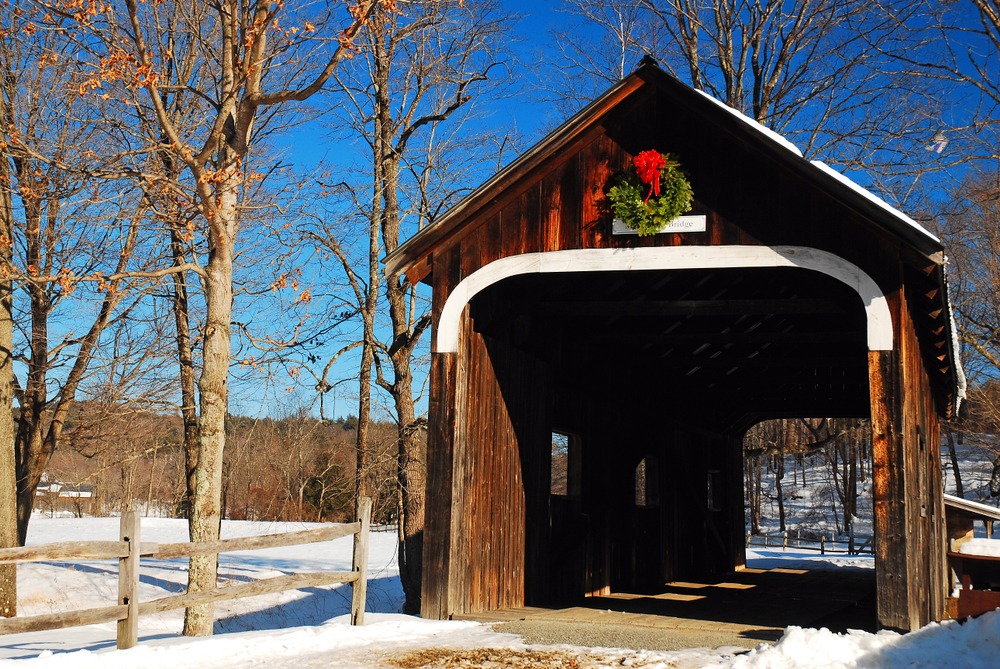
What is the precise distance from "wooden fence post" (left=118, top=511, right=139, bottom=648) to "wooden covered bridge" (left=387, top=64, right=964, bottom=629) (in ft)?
8.76

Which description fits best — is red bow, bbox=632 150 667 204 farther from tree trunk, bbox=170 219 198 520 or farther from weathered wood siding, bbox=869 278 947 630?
tree trunk, bbox=170 219 198 520

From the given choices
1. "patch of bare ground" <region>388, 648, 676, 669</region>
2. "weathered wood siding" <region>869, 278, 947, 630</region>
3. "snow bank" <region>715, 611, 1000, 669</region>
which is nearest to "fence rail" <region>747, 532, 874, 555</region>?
"weathered wood siding" <region>869, 278, 947, 630</region>

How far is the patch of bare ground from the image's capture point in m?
6.66

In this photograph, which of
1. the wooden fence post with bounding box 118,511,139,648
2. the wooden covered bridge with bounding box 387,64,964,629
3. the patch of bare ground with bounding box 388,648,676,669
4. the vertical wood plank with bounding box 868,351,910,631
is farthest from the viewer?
the wooden covered bridge with bounding box 387,64,964,629

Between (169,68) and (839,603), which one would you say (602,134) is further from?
(169,68)

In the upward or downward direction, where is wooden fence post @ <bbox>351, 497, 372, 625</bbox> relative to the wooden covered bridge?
downward

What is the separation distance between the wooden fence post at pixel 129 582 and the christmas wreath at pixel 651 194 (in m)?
5.01

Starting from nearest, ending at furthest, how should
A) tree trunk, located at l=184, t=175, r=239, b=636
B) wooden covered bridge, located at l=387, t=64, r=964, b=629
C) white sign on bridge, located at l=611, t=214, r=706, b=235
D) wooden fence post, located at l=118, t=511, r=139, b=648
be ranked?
wooden fence post, located at l=118, t=511, r=139, b=648 < wooden covered bridge, located at l=387, t=64, r=964, b=629 < white sign on bridge, located at l=611, t=214, r=706, b=235 < tree trunk, located at l=184, t=175, r=239, b=636

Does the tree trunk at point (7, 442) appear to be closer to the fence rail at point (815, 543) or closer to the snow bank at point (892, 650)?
the snow bank at point (892, 650)

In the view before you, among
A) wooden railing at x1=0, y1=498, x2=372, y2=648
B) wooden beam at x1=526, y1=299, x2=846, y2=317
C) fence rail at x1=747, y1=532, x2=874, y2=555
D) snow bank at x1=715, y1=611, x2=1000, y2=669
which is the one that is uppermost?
wooden beam at x1=526, y1=299, x2=846, y2=317

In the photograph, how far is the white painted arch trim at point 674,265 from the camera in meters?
8.10

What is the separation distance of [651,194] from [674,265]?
0.71 meters

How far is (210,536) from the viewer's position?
38.9 ft

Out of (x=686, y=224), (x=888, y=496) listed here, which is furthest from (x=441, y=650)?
(x=686, y=224)
